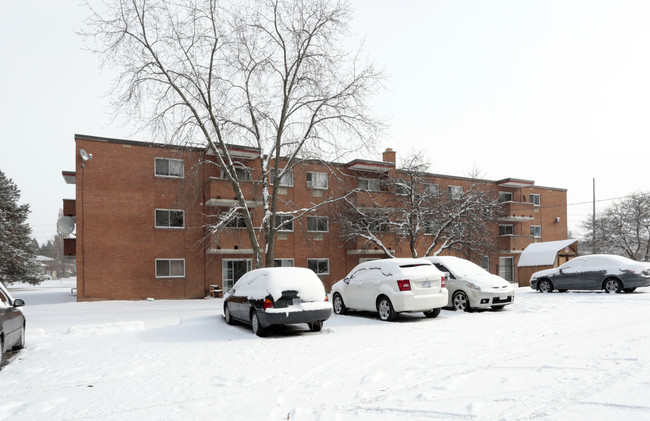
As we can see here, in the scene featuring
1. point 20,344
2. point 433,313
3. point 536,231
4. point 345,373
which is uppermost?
point 536,231

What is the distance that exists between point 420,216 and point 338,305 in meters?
13.7

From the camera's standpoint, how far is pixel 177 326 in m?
12.5

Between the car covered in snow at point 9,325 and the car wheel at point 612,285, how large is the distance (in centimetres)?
2013

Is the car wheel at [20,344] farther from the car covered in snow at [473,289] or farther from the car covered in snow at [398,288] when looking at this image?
the car covered in snow at [473,289]

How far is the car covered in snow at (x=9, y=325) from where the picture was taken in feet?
24.6

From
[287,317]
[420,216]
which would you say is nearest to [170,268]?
[420,216]

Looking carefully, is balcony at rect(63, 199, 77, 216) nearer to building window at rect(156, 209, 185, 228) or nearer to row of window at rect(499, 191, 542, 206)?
building window at rect(156, 209, 185, 228)

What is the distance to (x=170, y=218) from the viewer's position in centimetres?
2572

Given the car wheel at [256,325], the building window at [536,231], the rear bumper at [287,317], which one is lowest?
the car wheel at [256,325]

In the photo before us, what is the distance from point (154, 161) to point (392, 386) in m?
22.5

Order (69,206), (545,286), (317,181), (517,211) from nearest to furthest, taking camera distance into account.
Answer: (545,286) < (69,206) < (317,181) < (517,211)

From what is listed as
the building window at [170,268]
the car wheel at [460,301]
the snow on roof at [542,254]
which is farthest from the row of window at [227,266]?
the car wheel at [460,301]

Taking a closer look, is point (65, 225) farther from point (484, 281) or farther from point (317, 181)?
point (484, 281)

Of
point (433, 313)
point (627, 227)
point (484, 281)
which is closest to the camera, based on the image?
point (433, 313)
